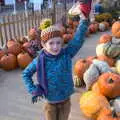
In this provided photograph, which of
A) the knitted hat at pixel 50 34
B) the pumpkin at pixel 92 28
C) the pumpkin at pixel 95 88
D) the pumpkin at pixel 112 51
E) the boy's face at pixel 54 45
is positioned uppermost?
the knitted hat at pixel 50 34

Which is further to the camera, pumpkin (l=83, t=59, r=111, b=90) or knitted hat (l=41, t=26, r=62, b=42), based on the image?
pumpkin (l=83, t=59, r=111, b=90)

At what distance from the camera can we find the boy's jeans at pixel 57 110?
3.08m

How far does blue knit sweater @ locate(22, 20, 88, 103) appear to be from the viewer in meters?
2.90

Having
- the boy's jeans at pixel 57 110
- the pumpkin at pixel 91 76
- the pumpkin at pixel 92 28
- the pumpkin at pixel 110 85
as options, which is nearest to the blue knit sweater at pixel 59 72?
the boy's jeans at pixel 57 110

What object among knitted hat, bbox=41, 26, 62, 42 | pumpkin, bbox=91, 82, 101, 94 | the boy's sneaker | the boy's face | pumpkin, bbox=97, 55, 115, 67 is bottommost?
pumpkin, bbox=91, 82, 101, 94

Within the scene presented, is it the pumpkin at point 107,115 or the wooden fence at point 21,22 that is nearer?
the pumpkin at point 107,115

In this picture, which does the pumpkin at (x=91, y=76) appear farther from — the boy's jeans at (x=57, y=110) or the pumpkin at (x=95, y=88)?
the boy's jeans at (x=57, y=110)

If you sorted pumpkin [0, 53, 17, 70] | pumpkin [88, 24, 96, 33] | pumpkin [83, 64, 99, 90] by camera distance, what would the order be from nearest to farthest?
1. pumpkin [83, 64, 99, 90]
2. pumpkin [0, 53, 17, 70]
3. pumpkin [88, 24, 96, 33]

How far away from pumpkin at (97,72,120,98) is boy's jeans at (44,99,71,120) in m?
1.18

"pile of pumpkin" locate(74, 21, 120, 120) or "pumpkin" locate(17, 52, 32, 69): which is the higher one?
"pile of pumpkin" locate(74, 21, 120, 120)

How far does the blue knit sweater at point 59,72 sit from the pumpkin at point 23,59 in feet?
11.6

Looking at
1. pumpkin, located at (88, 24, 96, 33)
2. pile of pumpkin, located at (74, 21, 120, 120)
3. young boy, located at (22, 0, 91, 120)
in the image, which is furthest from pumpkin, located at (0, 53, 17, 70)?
pumpkin, located at (88, 24, 96, 33)

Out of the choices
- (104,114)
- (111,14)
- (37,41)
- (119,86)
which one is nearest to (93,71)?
(119,86)

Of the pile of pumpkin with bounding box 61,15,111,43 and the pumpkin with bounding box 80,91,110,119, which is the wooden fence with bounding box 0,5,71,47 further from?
the pumpkin with bounding box 80,91,110,119
